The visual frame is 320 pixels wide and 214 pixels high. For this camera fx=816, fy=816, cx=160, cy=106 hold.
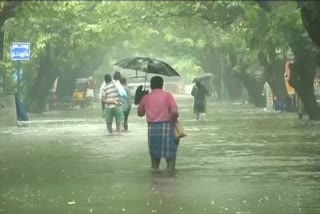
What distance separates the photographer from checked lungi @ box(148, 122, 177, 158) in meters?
13.6

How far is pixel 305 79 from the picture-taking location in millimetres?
27453

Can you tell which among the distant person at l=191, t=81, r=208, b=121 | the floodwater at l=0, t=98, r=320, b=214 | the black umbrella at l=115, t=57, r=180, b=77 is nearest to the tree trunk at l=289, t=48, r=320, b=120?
the distant person at l=191, t=81, r=208, b=121

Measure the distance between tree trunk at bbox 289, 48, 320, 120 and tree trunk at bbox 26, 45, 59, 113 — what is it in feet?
55.9

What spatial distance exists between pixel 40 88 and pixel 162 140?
2933cm

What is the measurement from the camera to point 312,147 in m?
17.9

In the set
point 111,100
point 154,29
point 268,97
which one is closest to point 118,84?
point 111,100

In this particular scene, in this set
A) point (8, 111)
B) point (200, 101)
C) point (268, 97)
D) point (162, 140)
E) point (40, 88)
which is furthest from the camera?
point (268, 97)

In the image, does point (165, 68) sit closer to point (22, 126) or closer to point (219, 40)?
point (22, 126)

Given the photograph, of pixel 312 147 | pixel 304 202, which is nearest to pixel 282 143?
pixel 312 147

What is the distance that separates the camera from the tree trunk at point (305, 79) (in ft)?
88.8

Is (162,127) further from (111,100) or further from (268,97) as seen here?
(268,97)

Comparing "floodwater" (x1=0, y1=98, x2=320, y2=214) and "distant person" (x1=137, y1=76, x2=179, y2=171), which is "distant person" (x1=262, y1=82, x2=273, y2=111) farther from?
"distant person" (x1=137, y1=76, x2=179, y2=171)

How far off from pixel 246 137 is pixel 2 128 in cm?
959

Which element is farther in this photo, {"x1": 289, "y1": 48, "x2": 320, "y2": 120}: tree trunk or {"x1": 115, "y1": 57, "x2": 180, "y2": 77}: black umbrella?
{"x1": 289, "y1": 48, "x2": 320, "y2": 120}: tree trunk
